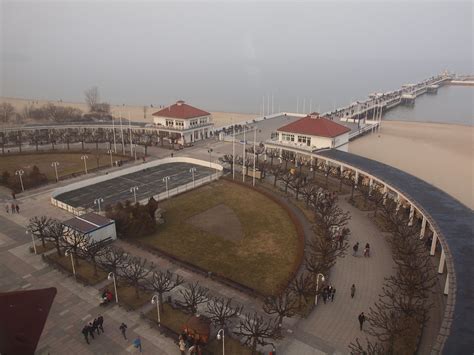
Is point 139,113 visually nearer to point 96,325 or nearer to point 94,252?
point 94,252

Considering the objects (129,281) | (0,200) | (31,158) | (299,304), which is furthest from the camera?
(31,158)

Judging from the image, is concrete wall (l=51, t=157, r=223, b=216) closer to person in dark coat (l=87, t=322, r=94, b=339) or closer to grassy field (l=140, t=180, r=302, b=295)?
grassy field (l=140, t=180, r=302, b=295)

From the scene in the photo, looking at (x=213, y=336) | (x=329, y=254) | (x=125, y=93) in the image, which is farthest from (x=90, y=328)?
(x=125, y=93)

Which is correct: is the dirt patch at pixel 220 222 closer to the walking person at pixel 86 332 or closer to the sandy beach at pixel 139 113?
the walking person at pixel 86 332

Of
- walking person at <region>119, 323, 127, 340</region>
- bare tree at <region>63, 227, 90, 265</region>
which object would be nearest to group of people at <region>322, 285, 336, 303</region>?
walking person at <region>119, 323, 127, 340</region>

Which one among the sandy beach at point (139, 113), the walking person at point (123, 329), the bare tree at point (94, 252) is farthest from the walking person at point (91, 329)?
the sandy beach at point (139, 113)

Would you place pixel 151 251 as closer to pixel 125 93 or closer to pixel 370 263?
pixel 370 263

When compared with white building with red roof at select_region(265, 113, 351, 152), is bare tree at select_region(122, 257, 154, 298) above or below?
below
